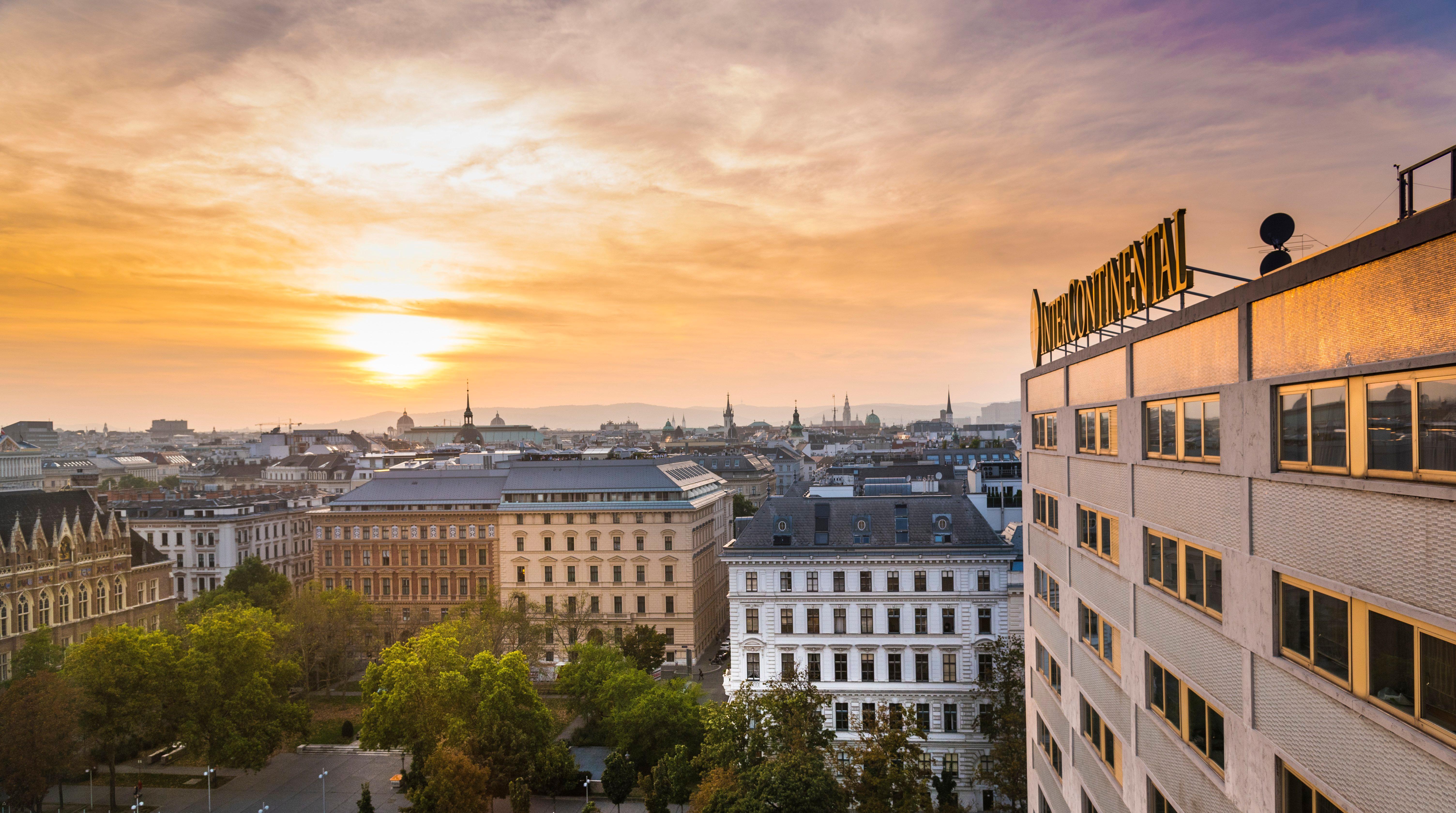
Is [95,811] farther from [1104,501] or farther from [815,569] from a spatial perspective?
[1104,501]

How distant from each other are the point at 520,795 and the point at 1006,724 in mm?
30146

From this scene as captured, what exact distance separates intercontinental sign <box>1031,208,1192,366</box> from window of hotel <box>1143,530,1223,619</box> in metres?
6.08

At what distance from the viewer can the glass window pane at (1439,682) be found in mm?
11141

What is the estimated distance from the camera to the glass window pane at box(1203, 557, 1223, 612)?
17.9 m

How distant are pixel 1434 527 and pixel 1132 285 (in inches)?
528

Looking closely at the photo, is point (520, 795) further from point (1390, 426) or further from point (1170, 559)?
point (1390, 426)

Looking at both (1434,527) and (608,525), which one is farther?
(608,525)

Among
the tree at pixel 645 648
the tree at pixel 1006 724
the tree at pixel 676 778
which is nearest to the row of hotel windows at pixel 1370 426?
the tree at pixel 1006 724

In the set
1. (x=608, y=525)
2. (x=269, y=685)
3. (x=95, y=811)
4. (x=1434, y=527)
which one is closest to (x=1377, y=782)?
(x=1434, y=527)

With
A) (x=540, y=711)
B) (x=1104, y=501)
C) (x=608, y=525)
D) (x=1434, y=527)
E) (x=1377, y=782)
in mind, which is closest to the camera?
(x=1434, y=527)

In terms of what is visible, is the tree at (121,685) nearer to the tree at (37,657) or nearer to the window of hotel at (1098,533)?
the tree at (37,657)

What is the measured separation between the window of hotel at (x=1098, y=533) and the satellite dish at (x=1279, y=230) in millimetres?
8704

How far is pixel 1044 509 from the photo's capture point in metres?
35.2

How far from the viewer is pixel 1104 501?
85.2 ft
